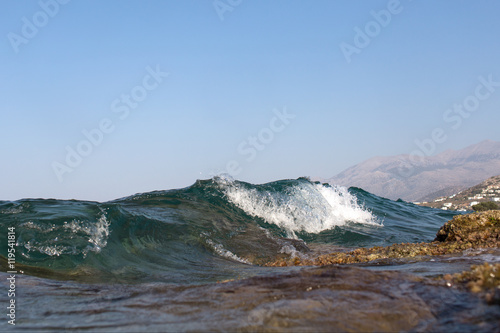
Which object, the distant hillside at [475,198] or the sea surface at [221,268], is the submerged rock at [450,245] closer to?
the sea surface at [221,268]

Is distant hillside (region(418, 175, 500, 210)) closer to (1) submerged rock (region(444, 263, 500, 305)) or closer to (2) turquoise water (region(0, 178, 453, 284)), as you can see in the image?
(2) turquoise water (region(0, 178, 453, 284))

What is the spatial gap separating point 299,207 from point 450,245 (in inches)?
227

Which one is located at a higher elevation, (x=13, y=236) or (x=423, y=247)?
(x=13, y=236)

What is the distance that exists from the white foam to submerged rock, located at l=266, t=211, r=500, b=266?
3493mm

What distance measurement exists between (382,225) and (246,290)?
1041 centimetres

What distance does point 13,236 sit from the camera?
285 inches

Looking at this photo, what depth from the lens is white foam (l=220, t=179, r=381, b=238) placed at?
1136cm

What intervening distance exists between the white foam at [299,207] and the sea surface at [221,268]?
0.17ft

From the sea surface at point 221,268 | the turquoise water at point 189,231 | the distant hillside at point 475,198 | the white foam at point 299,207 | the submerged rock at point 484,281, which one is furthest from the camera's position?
the distant hillside at point 475,198

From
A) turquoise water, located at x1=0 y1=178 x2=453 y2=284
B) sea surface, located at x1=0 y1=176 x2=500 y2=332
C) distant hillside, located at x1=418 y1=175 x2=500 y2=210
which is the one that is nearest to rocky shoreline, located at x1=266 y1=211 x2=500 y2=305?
sea surface, located at x1=0 y1=176 x2=500 y2=332

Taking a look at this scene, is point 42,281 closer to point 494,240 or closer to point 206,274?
point 206,274

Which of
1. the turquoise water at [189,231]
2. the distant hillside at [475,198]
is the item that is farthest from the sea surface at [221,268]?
the distant hillside at [475,198]

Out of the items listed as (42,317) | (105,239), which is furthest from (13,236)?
(42,317)

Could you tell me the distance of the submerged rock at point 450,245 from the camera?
21.5 ft
